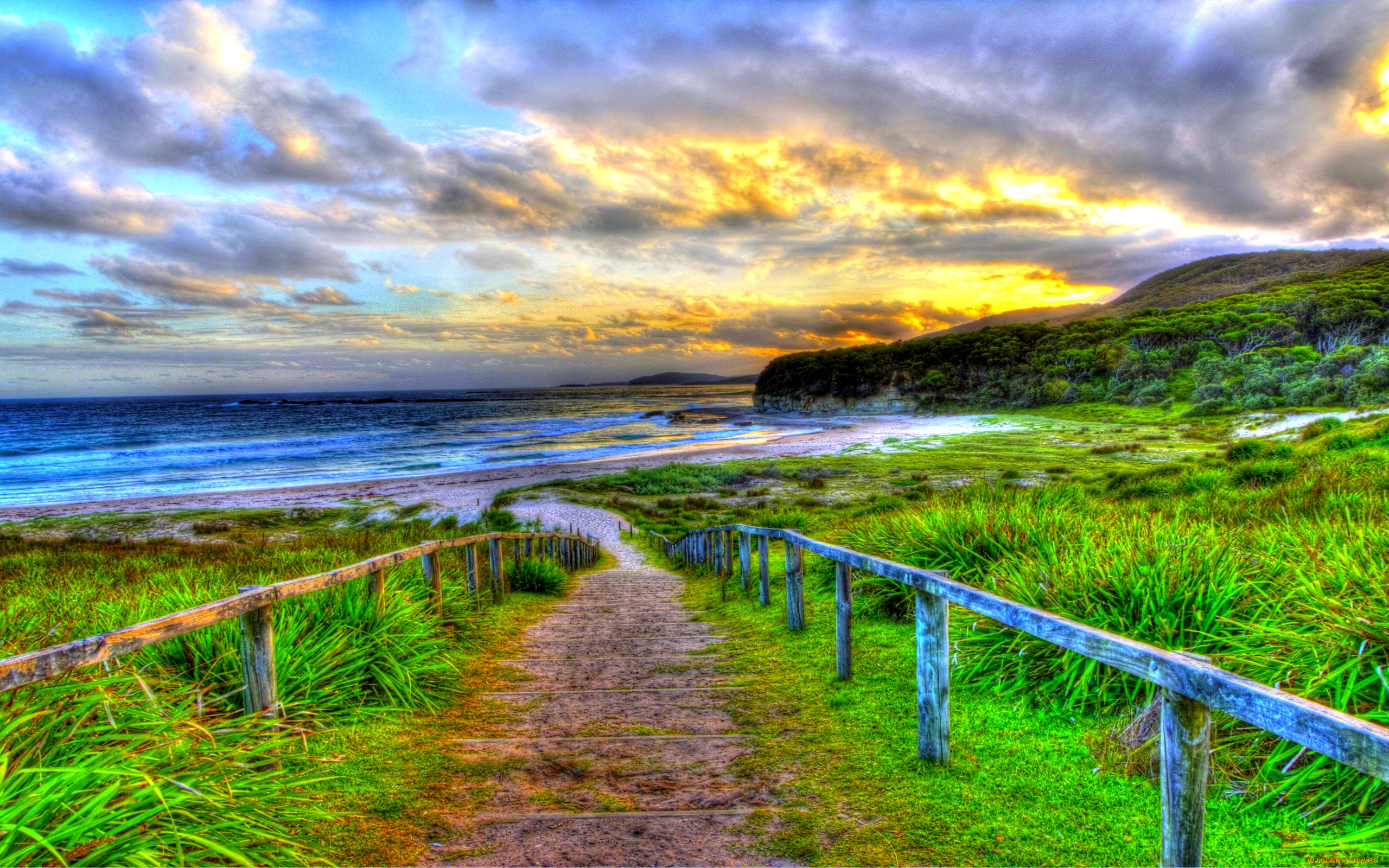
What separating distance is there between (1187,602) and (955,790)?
2.05 m

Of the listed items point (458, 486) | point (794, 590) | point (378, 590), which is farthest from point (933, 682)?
point (458, 486)

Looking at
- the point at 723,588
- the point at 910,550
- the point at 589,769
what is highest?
the point at 910,550

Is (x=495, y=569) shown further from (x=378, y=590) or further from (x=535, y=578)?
(x=378, y=590)

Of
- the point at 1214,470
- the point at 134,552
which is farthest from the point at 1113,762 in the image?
the point at 134,552

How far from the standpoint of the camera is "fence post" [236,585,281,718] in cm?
393

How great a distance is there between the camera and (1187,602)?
4.25 m

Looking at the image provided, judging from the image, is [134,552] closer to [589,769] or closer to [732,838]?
[589,769]

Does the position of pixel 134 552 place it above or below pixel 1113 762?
below

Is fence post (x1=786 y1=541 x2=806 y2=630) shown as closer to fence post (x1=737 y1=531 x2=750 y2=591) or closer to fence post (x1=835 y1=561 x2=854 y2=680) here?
fence post (x1=835 y1=561 x2=854 y2=680)

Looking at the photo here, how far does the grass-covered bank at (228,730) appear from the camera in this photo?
7.93 feet

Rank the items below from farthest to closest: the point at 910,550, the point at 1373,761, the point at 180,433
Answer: the point at 180,433, the point at 910,550, the point at 1373,761

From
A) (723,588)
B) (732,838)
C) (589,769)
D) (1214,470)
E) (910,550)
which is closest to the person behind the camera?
(732,838)

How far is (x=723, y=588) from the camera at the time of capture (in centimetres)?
980

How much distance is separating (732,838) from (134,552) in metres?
18.1
